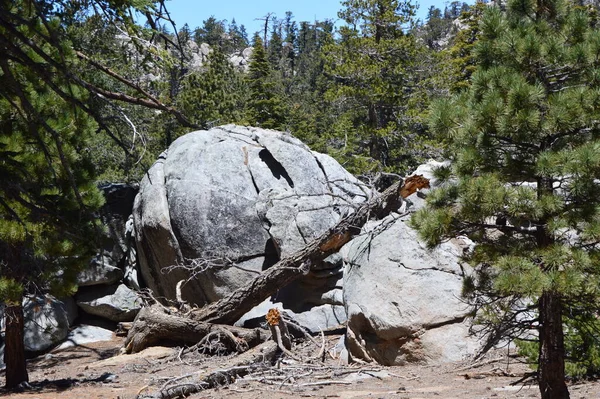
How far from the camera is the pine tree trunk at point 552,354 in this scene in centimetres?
478

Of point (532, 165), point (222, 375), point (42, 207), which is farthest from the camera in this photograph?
point (222, 375)

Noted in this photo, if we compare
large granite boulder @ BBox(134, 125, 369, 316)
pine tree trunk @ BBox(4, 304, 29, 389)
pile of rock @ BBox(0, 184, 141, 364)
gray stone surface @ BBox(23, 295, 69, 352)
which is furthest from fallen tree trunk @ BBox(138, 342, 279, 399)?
gray stone surface @ BBox(23, 295, 69, 352)

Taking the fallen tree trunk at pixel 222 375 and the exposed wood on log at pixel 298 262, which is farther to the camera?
the exposed wood on log at pixel 298 262

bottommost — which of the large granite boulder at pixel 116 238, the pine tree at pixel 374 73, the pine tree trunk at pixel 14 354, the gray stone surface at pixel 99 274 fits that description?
the pine tree trunk at pixel 14 354

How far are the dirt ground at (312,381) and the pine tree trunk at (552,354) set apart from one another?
1128 mm

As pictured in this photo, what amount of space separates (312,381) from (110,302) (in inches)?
307

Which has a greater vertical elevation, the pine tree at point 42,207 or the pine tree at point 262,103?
the pine tree at point 262,103

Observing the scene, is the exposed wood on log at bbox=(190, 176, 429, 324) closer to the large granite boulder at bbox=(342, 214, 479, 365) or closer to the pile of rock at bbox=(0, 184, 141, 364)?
the large granite boulder at bbox=(342, 214, 479, 365)

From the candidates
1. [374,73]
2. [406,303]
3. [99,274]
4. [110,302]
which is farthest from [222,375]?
[374,73]

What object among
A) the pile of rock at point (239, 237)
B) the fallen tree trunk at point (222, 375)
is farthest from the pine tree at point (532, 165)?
the pile of rock at point (239, 237)

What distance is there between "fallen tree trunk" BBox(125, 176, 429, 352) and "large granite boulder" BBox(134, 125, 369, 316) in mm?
763

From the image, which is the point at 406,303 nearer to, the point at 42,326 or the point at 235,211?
the point at 235,211

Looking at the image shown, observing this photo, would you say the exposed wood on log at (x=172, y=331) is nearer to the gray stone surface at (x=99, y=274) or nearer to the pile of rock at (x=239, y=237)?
the pile of rock at (x=239, y=237)

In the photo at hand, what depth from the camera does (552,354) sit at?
4.81 metres
